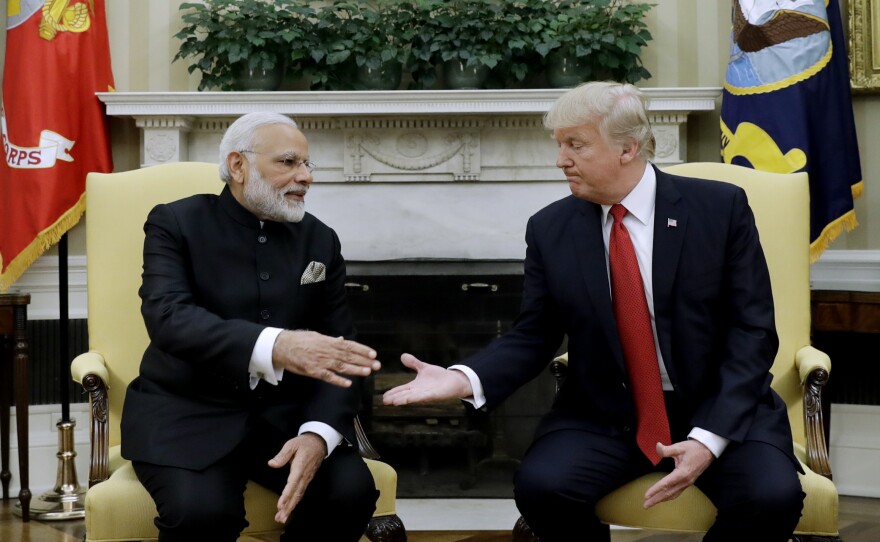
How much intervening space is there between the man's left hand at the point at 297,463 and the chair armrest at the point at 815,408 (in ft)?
3.88

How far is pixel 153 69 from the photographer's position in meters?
4.49

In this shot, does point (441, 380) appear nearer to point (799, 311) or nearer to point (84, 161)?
point (799, 311)

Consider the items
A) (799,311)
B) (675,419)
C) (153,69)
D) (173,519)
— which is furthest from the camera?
(153,69)

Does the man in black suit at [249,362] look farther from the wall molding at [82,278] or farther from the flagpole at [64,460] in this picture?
the wall molding at [82,278]

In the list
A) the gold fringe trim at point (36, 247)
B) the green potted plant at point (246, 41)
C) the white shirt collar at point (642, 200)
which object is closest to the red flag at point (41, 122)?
the gold fringe trim at point (36, 247)

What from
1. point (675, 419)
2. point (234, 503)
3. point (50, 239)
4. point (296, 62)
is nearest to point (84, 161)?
point (50, 239)

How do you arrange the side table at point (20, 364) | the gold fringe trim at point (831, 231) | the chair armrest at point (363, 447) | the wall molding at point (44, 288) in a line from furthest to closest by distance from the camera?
the wall molding at point (44, 288) < the gold fringe trim at point (831, 231) < the side table at point (20, 364) < the chair armrest at point (363, 447)

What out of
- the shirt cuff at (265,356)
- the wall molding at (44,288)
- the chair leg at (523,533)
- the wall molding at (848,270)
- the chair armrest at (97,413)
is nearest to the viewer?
the shirt cuff at (265,356)

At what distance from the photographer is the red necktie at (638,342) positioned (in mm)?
2273

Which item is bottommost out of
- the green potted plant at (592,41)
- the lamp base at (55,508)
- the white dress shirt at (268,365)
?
the lamp base at (55,508)

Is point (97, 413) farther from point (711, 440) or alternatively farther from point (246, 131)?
point (711, 440)

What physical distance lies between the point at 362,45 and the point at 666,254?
2288 mm

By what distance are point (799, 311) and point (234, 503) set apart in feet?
5.35

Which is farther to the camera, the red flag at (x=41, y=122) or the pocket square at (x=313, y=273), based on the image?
the red flag at (x=41, y=122)
